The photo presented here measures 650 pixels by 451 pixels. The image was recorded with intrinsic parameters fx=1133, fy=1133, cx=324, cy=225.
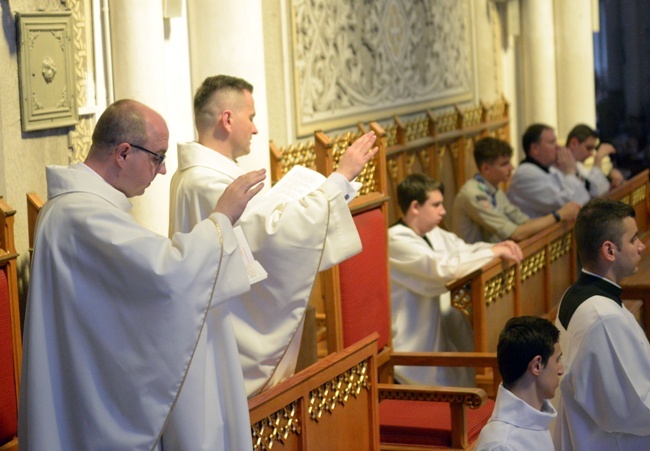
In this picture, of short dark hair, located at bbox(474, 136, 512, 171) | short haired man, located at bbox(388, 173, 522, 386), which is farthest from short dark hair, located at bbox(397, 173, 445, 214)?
short dark hair, located at bbox(474, 136, 512, 171)

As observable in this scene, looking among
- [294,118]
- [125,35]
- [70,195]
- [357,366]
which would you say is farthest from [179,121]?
[70,195]

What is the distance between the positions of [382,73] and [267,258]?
4923 millimetres

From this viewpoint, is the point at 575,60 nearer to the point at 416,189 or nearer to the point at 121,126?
the point at 416,189

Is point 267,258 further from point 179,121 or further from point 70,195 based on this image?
point 179,121

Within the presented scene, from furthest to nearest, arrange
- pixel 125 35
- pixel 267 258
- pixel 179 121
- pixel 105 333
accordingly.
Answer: pixel 179 121 < pixel 125 35 < pixel 267 258 < pixel 105 333

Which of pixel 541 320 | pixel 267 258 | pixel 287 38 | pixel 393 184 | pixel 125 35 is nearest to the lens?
pixel 541 320

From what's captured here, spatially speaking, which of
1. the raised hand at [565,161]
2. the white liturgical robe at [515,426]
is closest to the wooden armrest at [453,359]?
the white liturgical robe at [515,426]

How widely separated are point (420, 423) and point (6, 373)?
5.70 ft

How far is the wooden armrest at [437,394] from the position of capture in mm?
4652

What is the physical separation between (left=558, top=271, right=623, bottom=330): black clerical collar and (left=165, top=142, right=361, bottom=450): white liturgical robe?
843 mm

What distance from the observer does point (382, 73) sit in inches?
349

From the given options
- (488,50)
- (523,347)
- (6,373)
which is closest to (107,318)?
(6,373)

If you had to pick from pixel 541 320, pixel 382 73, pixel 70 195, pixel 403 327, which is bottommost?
pixel 403 327

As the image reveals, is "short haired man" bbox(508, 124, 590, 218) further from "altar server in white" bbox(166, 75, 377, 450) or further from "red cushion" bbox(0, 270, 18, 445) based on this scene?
"red cushion" bbox(0, 270, 18, 445)
